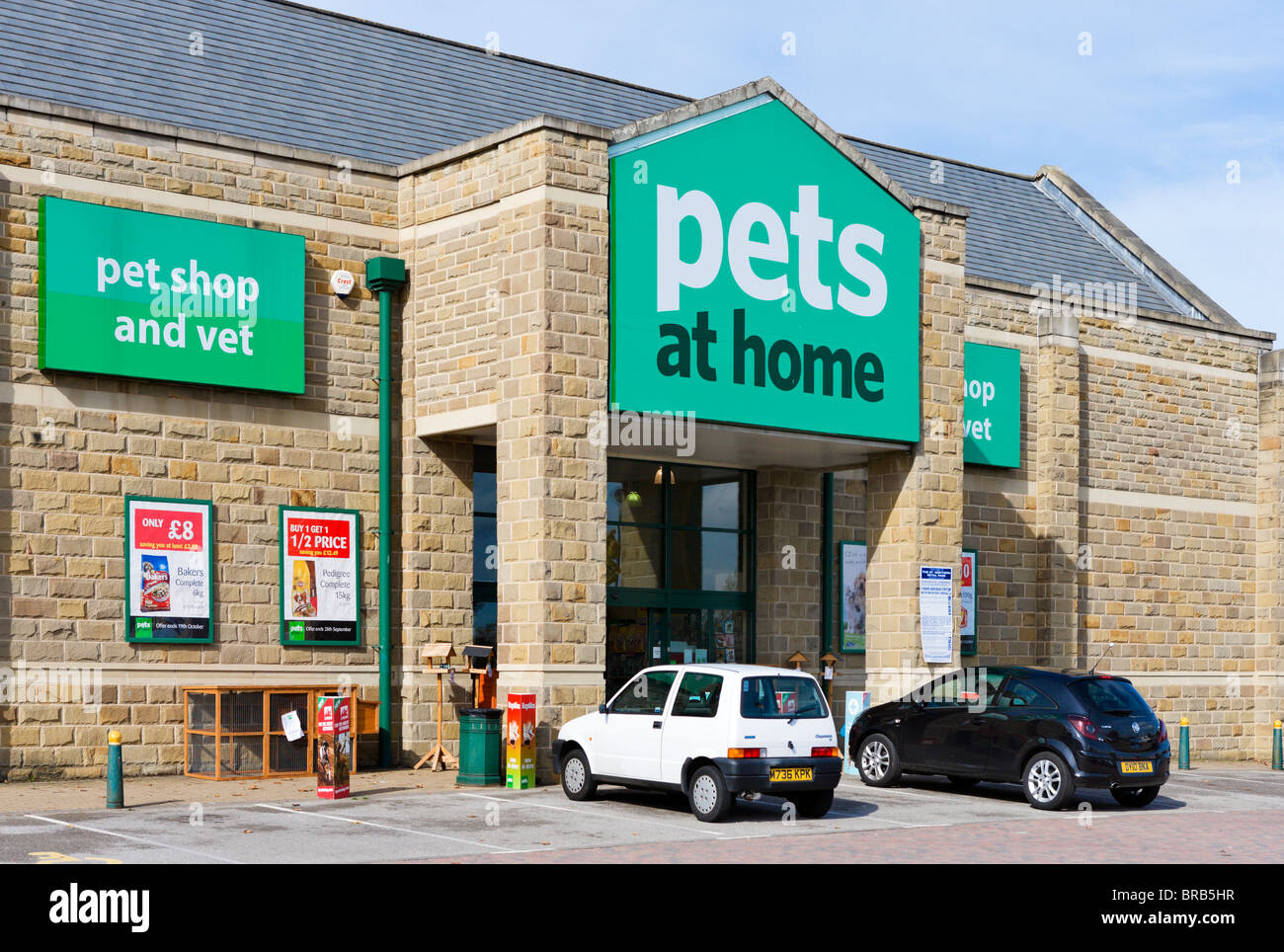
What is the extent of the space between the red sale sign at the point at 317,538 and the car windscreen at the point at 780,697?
7150 millimetres

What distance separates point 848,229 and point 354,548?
8137mm

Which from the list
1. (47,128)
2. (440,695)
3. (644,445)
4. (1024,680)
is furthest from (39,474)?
(1024,680)

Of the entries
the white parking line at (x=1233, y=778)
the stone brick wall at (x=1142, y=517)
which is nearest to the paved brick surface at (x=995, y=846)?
the white parking line at (x=1233, y=778)

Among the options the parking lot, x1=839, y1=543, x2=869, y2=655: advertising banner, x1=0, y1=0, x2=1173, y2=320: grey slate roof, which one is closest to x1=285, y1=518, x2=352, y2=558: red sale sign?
the parking lot

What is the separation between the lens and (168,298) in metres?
19.2

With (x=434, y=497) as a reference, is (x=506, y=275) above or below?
above

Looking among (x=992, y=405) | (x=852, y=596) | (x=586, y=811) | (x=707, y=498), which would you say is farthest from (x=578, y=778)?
(x=992, y=405)

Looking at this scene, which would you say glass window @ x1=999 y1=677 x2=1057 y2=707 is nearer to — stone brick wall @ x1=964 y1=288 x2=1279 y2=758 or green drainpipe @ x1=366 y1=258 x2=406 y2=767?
green drainpipe @ x1=366 y1=258 x2=406 y2=767

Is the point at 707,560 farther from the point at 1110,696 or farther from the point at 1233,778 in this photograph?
the point at 1233,778

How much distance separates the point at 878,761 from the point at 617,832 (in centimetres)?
590

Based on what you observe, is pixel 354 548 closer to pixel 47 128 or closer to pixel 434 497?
pixel 434 497

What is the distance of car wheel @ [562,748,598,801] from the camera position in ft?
56.1

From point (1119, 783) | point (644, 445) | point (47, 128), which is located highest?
point (47, 128)

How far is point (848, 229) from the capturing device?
21922 mm
